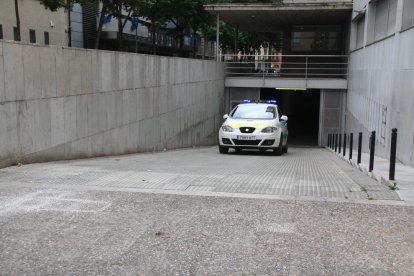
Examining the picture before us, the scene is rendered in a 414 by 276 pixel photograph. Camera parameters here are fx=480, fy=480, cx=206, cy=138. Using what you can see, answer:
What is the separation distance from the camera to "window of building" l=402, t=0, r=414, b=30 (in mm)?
11125

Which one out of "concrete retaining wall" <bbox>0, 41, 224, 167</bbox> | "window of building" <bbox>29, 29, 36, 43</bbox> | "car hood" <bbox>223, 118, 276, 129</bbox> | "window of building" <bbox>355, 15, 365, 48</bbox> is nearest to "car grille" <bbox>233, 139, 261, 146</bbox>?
"car hood" <bbox>223, 118, 276, 129</bbox>

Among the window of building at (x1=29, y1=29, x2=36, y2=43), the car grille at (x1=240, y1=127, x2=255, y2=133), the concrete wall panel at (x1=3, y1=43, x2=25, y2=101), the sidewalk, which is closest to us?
the sidewalk

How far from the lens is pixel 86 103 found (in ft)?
36.3

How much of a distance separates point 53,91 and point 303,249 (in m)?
6.85

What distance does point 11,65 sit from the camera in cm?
830

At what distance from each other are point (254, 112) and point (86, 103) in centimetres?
636

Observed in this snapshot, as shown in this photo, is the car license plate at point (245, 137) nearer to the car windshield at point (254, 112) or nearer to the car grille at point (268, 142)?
the car grille at point (268, 142)

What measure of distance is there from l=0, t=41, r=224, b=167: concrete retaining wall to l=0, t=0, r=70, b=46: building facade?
881cm

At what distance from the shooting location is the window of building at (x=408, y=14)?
1112 centimetres

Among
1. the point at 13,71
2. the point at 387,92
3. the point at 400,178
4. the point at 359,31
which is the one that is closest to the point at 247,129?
the point at 387,92

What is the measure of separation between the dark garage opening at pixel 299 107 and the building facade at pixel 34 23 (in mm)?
15925

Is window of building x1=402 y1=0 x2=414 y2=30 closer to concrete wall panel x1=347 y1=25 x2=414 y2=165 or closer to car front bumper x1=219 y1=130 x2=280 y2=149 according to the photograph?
concrete wall panel x1=347 y1=25 x2=414 y2=165

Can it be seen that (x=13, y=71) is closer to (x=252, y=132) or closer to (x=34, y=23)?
(x=252, y=132)

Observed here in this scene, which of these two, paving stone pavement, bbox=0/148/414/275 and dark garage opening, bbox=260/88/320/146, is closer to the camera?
paving stone pavement, bbox=0/148/414/275
